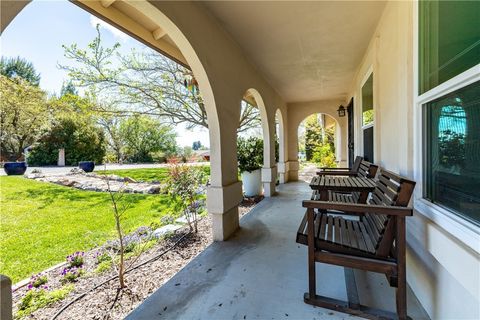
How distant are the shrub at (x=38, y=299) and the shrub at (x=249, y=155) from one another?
14.0 ft

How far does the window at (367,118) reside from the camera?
3.89 m

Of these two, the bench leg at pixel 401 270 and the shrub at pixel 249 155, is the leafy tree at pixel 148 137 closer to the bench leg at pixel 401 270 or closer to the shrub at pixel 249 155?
the shrub at pixel 249 155

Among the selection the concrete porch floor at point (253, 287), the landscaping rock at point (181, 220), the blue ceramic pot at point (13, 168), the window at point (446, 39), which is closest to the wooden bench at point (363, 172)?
the concrete porch floor at point (253, 287)

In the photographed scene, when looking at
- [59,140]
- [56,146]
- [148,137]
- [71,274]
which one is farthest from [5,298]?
[56,146]

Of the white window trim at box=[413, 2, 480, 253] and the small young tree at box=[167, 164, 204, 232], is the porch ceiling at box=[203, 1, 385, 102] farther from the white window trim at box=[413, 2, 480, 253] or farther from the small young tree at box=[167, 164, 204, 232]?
the small young tree at box=[167, 164, 204, 232]

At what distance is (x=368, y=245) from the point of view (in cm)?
168

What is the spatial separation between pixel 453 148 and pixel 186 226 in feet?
11.3

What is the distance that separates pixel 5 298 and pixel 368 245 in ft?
6.93

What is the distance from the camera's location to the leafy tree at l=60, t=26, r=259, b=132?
6.89 metres

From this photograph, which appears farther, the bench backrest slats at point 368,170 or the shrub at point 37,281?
the bench backrest slats at point 368,170

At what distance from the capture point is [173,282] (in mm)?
2094

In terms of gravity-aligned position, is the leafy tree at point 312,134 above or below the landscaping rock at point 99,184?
above

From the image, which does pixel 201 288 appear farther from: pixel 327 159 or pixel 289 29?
pixel 327 159

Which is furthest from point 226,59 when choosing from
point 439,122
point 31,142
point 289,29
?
point 31,142
